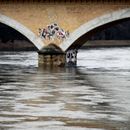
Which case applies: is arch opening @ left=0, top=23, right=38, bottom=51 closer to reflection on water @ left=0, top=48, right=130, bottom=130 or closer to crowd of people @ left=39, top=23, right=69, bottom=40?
crowd of people @ left=39, top=23, right=69, bottom=40

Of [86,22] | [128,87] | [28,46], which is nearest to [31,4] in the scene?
[86,22]

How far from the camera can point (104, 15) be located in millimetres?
50281

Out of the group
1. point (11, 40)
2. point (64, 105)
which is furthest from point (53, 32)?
point (11, 40)

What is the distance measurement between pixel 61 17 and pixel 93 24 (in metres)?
3.16

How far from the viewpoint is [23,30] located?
52844 mm

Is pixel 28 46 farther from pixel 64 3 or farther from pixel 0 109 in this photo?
pixel 0 109

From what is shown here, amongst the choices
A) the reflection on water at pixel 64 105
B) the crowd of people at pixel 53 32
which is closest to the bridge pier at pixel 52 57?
the crowd of people at pixel 53 32

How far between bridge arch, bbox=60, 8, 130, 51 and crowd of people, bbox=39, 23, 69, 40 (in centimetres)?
56

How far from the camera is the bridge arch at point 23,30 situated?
173 feet

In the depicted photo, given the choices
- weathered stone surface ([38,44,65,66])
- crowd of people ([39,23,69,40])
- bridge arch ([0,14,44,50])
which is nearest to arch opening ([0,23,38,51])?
bridge arch ([0,14,44,50])

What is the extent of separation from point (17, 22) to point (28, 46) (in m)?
58.7

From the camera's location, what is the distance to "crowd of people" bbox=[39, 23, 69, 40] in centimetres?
5225

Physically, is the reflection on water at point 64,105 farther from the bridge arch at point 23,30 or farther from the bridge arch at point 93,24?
the bridge arch at point 23,30

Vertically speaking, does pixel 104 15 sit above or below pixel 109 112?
above
